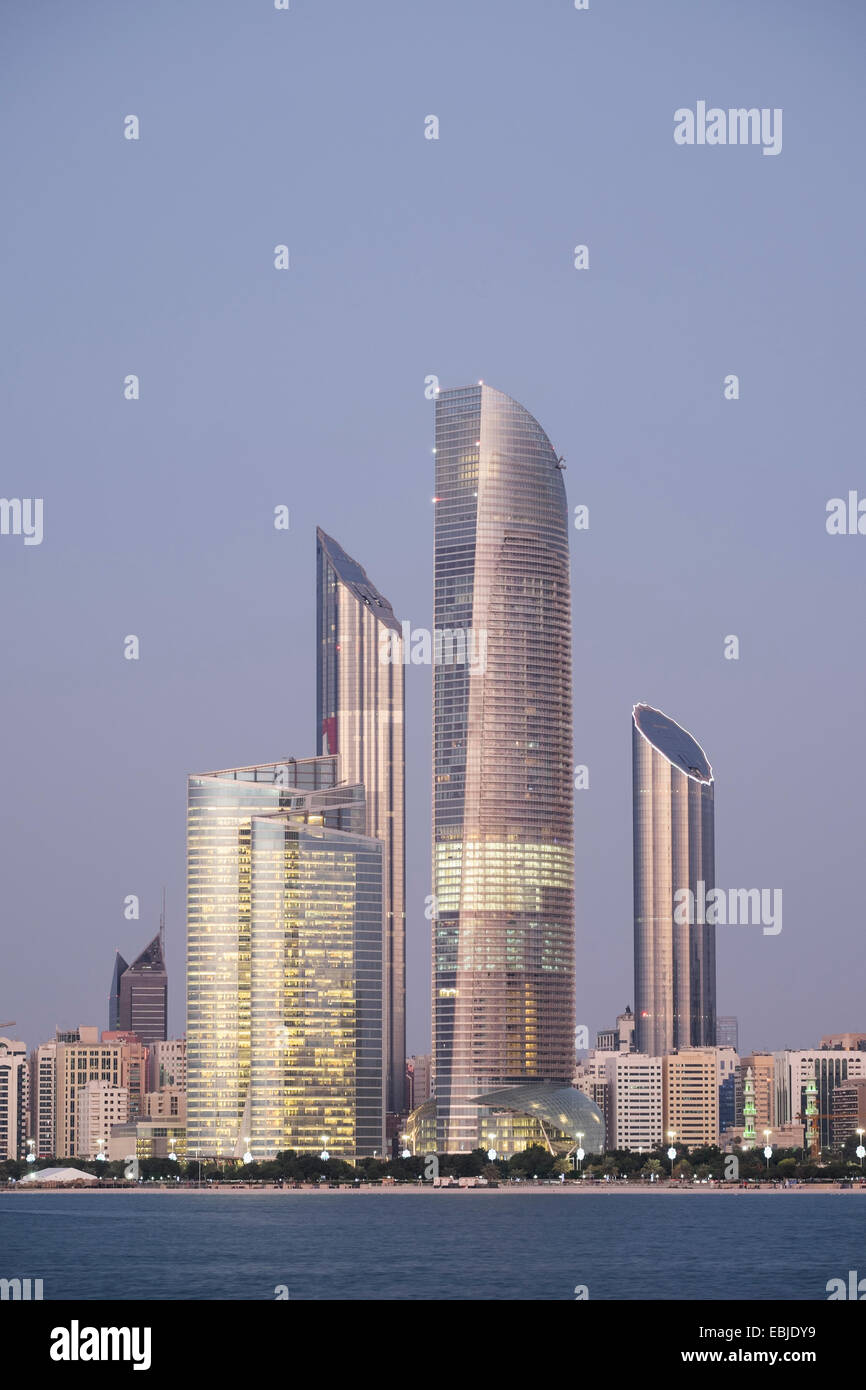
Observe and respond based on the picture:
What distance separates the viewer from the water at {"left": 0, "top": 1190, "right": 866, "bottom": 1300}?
4173 inches

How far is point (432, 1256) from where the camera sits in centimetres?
13075

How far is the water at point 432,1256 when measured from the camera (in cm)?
10600

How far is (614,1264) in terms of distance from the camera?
12344 cm
